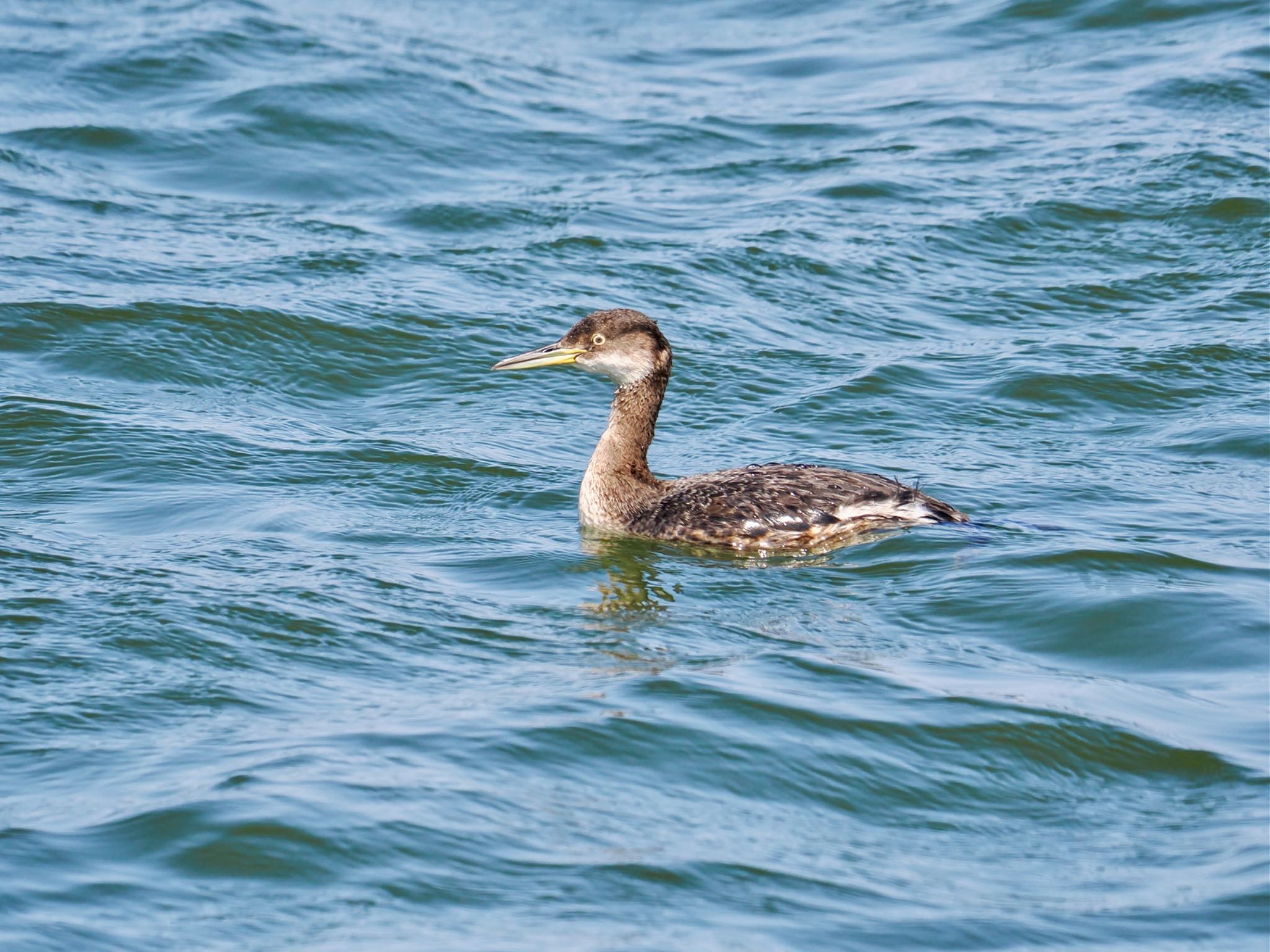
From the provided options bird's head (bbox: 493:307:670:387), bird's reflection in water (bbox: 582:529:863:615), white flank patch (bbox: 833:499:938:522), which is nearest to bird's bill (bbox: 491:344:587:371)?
bird's head (bbox: 493:307:670:387)

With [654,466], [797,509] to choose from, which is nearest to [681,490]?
[797,509]

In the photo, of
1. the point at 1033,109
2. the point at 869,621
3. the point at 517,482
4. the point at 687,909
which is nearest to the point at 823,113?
the point at 1033,109

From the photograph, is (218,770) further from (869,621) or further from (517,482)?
(517,482)

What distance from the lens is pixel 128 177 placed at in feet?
52.0

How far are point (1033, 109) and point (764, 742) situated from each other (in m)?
12.2

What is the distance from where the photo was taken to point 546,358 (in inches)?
404

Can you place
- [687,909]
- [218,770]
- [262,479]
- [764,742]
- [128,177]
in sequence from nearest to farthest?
[687,909] < [218,770] < [764,742] < [262,479] < [128,177]

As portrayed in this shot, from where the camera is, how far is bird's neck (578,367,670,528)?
10.1 metres

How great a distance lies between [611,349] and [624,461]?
0.63 metres

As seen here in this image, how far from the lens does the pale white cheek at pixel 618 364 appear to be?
10320 mm

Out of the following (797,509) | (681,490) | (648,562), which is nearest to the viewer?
(797,509)

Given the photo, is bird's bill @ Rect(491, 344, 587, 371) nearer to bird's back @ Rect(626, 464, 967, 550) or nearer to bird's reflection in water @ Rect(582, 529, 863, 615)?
bird's reflection in water @ Rect(582, 529, 863, 615)

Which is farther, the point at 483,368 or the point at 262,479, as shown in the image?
the point at 483,368

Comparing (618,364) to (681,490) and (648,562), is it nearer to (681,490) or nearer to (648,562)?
(681,490)
